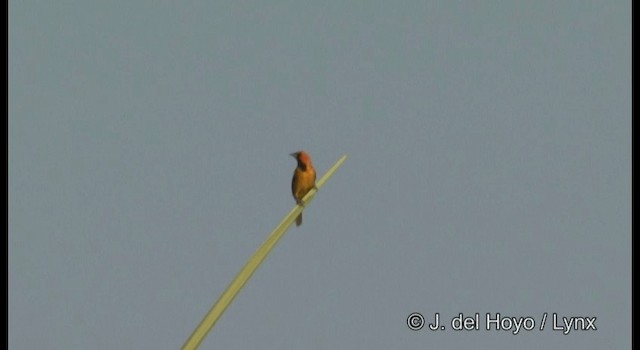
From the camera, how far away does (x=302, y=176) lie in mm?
5117

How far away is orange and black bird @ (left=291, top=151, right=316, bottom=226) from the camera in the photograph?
16.6ft

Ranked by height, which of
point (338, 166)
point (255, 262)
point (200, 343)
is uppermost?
point (338, 166)

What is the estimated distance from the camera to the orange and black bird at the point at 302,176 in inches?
199

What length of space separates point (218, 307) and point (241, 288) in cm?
6

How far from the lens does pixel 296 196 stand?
5098 millimetres
